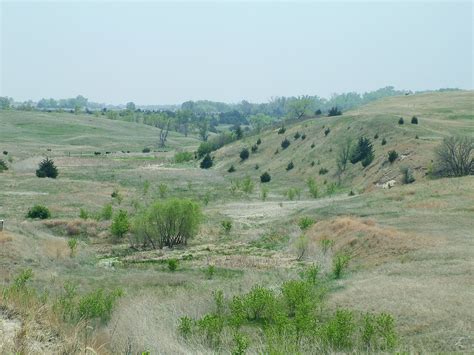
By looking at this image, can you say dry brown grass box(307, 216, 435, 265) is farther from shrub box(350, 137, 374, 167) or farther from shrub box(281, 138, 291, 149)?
shrub box(281, 138, 291, 149)

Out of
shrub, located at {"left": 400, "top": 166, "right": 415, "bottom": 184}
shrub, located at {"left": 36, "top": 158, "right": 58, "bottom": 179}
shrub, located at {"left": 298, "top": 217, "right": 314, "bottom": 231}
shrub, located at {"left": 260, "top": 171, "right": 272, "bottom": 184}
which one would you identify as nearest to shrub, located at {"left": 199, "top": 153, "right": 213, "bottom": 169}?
shrub, located at {"left": 260, "top": 171, "right": 272, "bottom": 184}

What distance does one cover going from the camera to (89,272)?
75.4ft

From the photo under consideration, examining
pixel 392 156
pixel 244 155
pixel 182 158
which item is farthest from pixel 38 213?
pixel 182 158

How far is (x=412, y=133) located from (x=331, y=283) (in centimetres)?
4812

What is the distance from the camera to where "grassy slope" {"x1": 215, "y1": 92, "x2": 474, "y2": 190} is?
5562 cm

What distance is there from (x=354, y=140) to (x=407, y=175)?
2205 cm

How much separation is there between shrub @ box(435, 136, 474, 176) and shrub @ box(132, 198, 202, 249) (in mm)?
23774

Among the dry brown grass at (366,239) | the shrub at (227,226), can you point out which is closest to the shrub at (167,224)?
the shrub at (227,226)

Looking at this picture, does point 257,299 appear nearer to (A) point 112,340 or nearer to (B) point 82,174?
(A) point 112,340

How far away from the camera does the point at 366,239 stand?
88.8ft

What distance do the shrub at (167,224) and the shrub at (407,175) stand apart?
23.4 meters

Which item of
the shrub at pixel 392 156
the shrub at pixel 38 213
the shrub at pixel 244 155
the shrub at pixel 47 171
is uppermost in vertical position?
the shrub at pixel 392 156

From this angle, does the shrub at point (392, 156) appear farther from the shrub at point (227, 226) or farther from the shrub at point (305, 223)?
the shrub at point (227, 226)

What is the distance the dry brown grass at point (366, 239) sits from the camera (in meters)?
24.3
